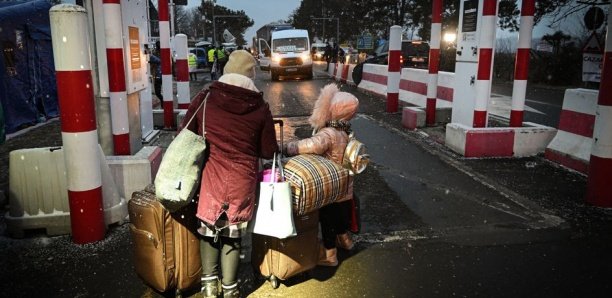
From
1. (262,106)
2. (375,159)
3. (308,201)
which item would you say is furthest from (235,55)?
(375,159)

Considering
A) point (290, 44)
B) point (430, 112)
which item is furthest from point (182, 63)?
point (290, 44)

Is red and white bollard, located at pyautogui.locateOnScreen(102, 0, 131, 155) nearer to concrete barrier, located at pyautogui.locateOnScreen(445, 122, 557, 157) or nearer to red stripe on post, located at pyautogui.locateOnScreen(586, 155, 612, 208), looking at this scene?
concrete barrier, located at pyautogui.locateOnScreen(445, 122, 557, 157)

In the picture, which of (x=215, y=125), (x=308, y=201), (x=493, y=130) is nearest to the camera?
(x=215, y=125)

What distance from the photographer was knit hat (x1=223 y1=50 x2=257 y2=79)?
10.4 feet

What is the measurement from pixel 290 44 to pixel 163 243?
84.9 feet

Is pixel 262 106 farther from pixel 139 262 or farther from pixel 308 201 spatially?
pixel 139 262

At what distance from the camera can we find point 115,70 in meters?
5.26

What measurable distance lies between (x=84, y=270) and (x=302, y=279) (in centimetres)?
162

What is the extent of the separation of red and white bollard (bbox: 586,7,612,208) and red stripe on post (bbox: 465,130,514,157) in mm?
2046

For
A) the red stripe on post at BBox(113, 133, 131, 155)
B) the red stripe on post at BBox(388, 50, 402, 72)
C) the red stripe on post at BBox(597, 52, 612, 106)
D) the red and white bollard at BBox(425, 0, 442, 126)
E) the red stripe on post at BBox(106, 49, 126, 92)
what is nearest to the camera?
the red stripe on post at BBox(597, 52, 612, 106)

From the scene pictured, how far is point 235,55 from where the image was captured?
10.6 feet

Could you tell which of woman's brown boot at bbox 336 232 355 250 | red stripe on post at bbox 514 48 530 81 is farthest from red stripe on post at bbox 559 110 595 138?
woman's brown boot at bbox 336 232 355 250

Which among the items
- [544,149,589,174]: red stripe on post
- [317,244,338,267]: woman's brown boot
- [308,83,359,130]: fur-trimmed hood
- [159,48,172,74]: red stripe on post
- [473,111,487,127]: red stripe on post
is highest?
[159,48,172,74]: red stripe on post

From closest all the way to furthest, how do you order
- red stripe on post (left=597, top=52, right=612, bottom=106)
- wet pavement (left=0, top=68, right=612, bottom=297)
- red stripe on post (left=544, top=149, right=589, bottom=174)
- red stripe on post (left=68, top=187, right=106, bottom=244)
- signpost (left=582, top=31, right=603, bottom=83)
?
wet pavement (left=0, top=68, right=612, bottom=297), red stripe on post (left=68, top=187, right=106, bottom=244), red stripe on post (left=597, top=52, right=612, bottom=106), red stripe on post (left=544, top=149, right=589, bottom=174), signpost (left=582, top=31, right=603, bottom=83)
